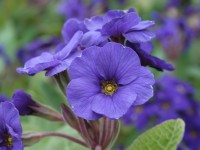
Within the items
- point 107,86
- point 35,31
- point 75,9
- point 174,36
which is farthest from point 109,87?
point 35,31

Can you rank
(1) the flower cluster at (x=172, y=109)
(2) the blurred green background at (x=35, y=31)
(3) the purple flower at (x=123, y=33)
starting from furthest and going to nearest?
(2) the blurred green background at (x=35, y=31) < (1) the flower cluster at (x=172, y=109) < (3) the purple flower at (x=123, y=33)

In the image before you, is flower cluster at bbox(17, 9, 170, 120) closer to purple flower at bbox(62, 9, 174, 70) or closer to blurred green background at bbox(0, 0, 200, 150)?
purple flower at bbox(62, 9, 174, 70)

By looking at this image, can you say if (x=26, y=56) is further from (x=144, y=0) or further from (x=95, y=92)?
(x=95, y=92)

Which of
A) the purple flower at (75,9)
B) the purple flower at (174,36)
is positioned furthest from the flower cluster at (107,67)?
the purple flower at (75,9)

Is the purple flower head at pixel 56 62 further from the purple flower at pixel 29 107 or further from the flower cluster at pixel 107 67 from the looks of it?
the purple flower at pixel 29 107

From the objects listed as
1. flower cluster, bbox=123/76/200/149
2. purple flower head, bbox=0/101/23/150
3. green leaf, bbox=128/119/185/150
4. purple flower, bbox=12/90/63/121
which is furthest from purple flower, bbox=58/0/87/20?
purple flower head, bbox=0/101/23/150

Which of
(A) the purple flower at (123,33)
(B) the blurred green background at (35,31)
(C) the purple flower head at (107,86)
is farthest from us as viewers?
(B) the blurred green background at (35,31)

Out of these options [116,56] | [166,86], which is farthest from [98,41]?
[166,86]

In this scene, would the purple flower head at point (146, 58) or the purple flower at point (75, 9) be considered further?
the purple flower at point (75, 9)
